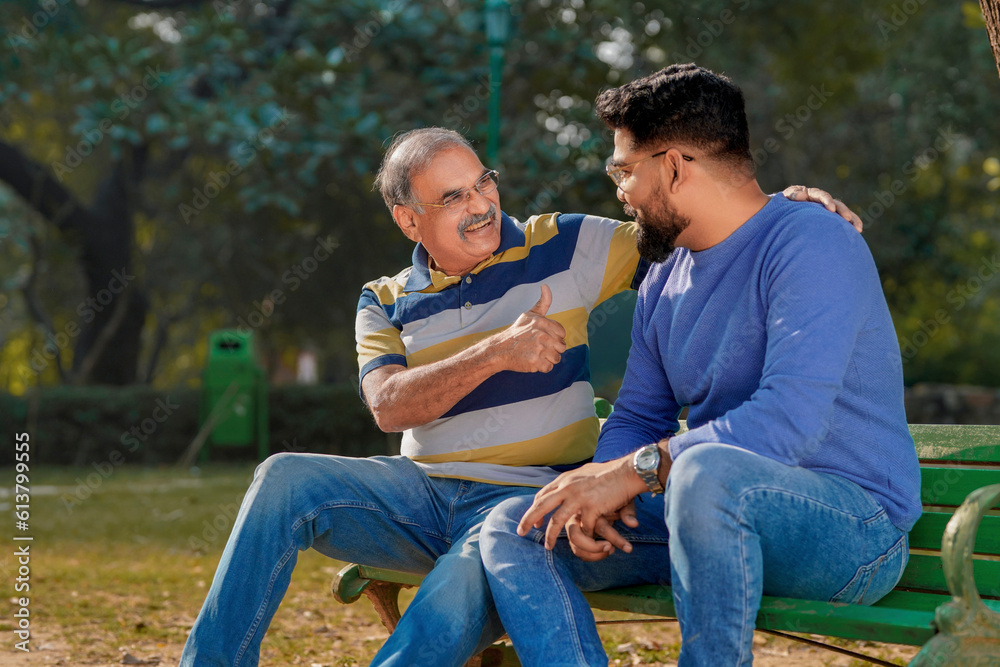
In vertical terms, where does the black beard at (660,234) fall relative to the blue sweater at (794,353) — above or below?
above

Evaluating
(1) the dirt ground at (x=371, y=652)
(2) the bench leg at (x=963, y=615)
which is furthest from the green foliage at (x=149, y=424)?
(2) the bench leg at (x=963, y=615)

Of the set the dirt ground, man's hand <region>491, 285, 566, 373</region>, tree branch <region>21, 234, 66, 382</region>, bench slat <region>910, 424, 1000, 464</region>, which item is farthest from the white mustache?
tree branch <region>21, 234, 66, 382</region>

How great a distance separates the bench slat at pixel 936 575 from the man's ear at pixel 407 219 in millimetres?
1731

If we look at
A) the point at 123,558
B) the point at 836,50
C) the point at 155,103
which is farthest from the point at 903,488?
the point at 836,50

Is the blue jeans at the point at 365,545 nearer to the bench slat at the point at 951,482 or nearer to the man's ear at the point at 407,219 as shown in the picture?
the man's ear at the point at 407,219

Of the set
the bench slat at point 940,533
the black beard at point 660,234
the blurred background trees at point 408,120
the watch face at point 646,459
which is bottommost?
the bench slat at point 940,533

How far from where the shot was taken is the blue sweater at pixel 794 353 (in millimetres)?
2379

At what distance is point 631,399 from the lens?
3.00 metres

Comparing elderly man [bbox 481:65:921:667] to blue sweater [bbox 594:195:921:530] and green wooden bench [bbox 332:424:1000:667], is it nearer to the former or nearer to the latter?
blue sweater [bbox 594:195:921:530]

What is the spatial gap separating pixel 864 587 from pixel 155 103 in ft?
37.8

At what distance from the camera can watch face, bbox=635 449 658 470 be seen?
2496 mm

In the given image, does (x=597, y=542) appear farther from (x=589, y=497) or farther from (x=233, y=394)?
(x=233, y=394)

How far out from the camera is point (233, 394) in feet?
50.1

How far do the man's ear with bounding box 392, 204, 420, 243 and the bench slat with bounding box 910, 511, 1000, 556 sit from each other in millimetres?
1695
